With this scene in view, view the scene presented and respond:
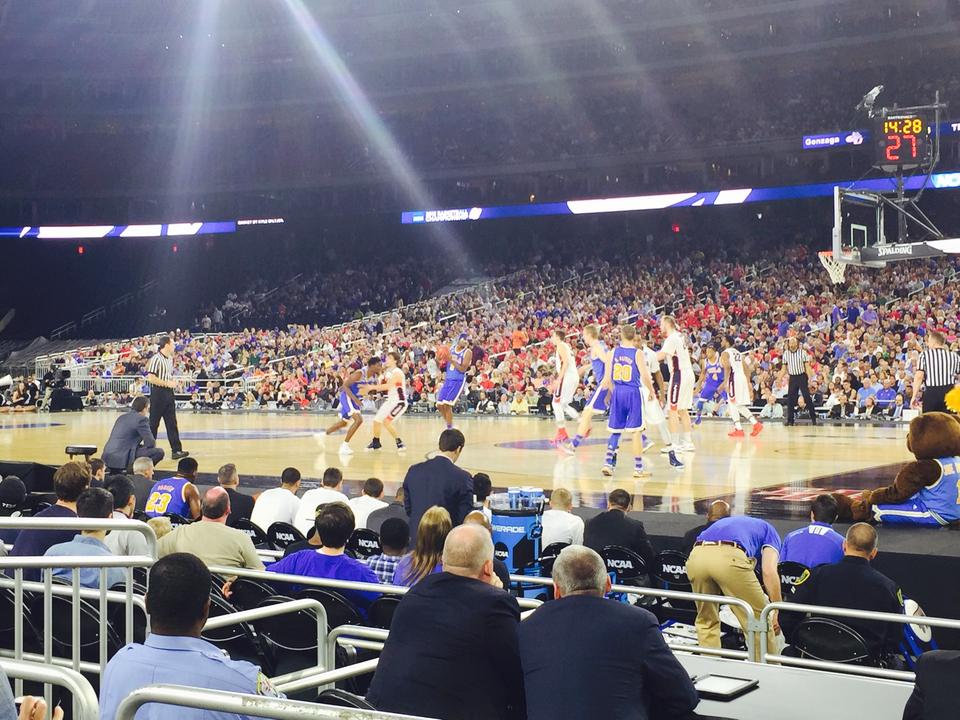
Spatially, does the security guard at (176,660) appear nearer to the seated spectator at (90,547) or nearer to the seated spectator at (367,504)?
the seated spectator at (90,547)

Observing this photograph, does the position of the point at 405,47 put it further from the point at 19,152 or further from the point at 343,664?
the point at 343,664

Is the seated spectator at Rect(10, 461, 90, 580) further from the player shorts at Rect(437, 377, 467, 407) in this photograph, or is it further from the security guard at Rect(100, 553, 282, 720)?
the player shorts at Rect(437, 377, 467, 407)

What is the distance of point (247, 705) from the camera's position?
2176 millimetres

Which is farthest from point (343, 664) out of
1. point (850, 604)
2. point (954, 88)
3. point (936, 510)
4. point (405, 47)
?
point (405, 47)

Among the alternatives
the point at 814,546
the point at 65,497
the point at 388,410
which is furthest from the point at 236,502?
the point at 388,410

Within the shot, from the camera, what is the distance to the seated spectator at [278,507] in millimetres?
9000

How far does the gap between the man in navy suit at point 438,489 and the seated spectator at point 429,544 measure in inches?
75.8

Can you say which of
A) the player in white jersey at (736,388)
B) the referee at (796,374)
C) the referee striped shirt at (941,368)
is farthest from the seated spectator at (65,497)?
the referee at (796,374)

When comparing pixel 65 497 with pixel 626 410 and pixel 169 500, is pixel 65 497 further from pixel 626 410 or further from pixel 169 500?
pixel 626 410

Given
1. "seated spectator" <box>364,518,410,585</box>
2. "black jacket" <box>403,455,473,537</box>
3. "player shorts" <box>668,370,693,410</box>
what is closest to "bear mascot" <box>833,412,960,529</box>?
"black jacket" <box>403,455,473,537</box>

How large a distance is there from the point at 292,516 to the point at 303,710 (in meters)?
7.06

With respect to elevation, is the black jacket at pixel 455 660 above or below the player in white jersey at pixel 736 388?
below

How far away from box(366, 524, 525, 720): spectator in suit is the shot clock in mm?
13588

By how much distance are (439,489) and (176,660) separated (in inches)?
175
